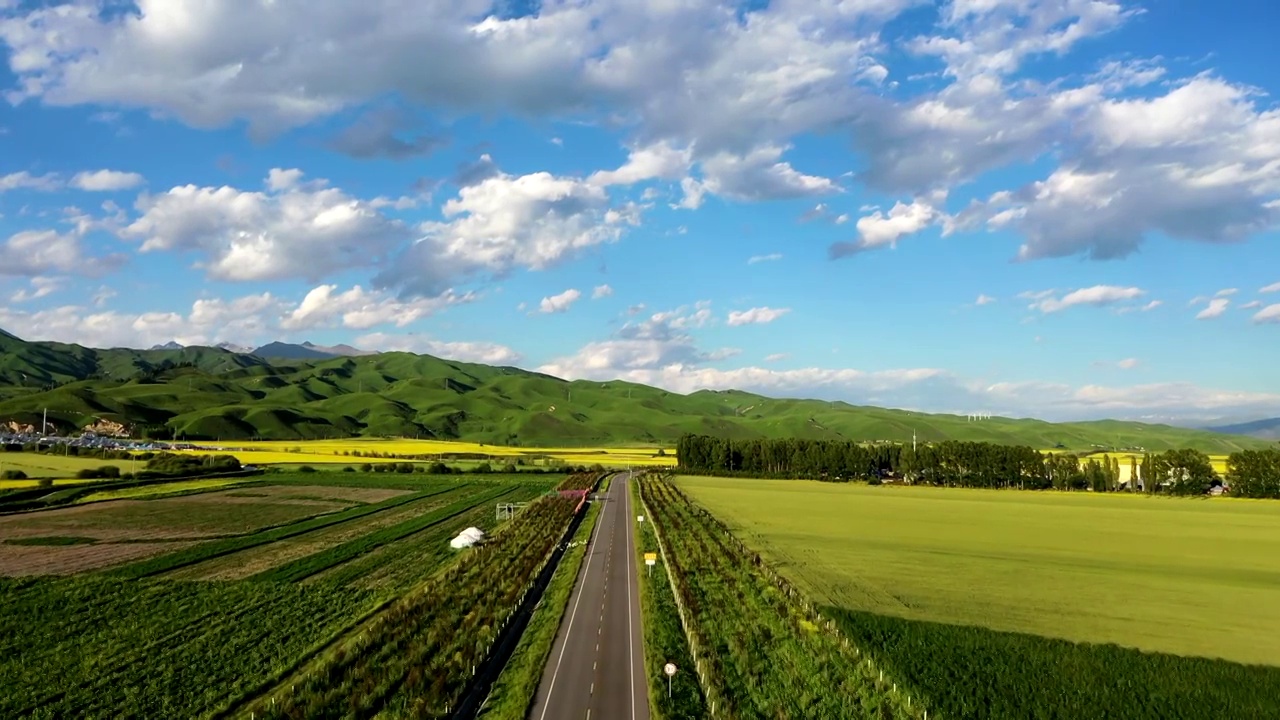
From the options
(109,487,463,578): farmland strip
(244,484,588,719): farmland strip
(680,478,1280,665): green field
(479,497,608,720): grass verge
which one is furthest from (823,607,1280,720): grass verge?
Answer: (109,487,463,578): farmland strip

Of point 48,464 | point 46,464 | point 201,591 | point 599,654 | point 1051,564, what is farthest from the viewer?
point 48,464

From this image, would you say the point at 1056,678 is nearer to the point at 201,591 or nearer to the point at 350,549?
the point at 201,591

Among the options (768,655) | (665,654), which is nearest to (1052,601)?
(768,655)

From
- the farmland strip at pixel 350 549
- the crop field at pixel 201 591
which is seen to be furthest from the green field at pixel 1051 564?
the farmland strip at pixel 350 549

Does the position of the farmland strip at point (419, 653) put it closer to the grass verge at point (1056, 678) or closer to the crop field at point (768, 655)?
the crop field at point (768, 655)

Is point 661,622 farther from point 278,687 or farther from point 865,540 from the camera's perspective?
point 865,540
